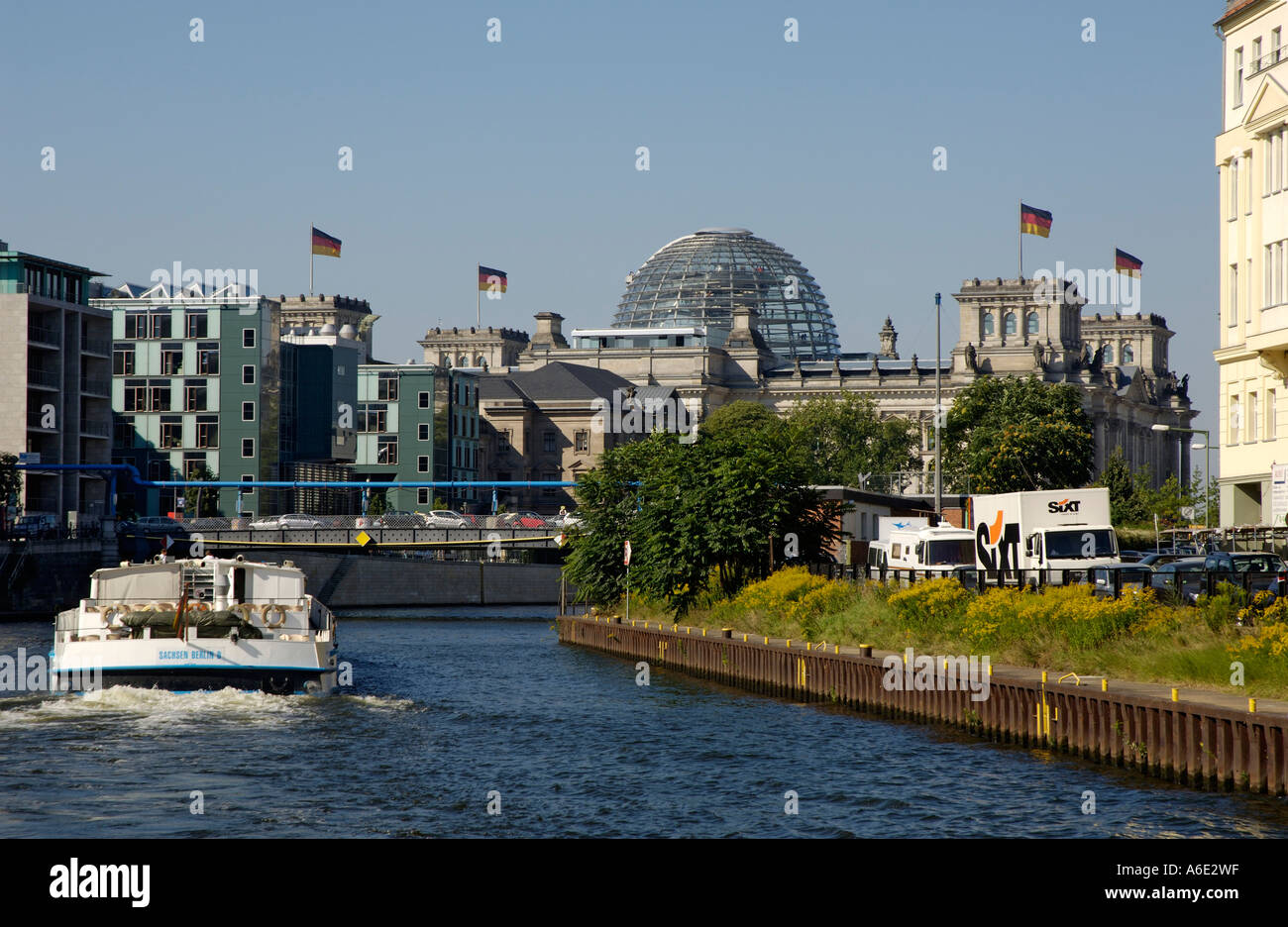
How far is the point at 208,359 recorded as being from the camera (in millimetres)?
153375

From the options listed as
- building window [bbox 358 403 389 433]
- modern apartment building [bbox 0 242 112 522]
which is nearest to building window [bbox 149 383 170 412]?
modern apartment building [bbox 0 242 112 522]

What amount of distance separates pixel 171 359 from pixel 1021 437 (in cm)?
7550

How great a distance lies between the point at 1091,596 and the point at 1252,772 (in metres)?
13.0

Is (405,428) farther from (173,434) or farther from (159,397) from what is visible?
(159,397)

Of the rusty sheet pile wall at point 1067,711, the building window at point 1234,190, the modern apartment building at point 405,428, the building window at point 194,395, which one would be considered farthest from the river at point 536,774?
the modern apartment building at point 405,428

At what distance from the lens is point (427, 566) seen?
132125mm

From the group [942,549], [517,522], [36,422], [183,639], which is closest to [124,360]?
[36,422]

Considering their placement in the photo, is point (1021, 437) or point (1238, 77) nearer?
point (1238, 77)

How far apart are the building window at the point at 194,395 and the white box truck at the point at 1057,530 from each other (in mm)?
106777

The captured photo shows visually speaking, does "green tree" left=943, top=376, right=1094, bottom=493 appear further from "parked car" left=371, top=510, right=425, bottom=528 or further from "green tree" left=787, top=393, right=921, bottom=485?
"parked car" left=371, top=510, right=425, bottom=528
